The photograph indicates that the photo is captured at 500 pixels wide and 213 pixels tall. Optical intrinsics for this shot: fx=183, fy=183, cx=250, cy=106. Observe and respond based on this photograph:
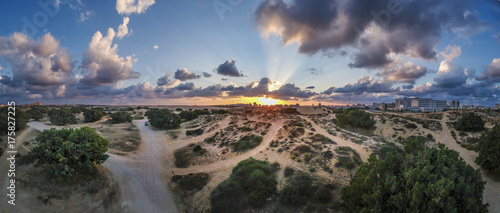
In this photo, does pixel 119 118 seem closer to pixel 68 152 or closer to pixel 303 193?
pixel 68 152

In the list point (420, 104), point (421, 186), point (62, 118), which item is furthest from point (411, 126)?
point (420, 104)

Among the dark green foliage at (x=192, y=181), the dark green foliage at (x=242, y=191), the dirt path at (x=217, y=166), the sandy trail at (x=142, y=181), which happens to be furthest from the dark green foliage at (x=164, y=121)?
the dark green foliage at (x=242, y=191)

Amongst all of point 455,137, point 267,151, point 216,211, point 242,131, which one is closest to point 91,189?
point 216,211

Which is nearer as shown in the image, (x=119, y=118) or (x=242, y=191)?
(x=242, y=191)

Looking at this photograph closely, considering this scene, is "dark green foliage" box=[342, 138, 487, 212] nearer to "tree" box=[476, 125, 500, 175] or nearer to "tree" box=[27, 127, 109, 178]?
"tree" box=[476, 125, 500, 175]

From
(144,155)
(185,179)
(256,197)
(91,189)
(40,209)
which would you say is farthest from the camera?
(144,155)

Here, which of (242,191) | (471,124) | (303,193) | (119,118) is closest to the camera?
(303,193)

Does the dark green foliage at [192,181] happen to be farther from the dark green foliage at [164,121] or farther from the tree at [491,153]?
the dark green foliage at [164,121]

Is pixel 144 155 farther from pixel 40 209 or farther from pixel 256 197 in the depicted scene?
pixel 256 197
